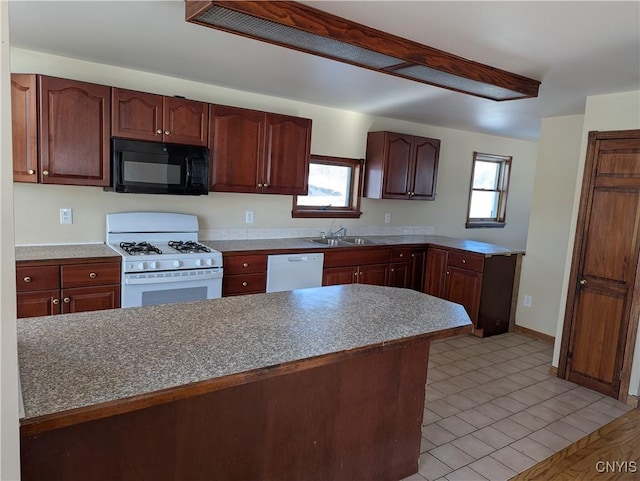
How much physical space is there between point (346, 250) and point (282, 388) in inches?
104

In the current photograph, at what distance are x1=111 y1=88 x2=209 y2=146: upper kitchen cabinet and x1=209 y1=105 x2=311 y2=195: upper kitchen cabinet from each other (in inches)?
4.7

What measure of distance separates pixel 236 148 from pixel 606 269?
3028 millimetres

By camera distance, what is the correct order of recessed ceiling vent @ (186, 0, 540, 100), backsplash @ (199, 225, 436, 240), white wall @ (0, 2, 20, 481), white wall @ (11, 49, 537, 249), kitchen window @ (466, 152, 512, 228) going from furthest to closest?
kitchen window @ (466, 152, 512, 228)
backsplash @ (199, 225, 436, 240)
white wall @ (11, 49, 537, 249)
recessed ceiling vent @ (186, 0, 540, 100)
white wall @ (0, 2, 20, 481)

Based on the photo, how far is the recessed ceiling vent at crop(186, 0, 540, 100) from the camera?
1811 mm

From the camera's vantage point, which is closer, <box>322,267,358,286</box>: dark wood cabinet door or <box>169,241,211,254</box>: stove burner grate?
<box>169,241,211,254</box>: stove burner grate

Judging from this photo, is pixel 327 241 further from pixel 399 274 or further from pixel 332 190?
pixel 399 274

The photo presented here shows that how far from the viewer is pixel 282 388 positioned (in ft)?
5.68

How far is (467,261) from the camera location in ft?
14.9

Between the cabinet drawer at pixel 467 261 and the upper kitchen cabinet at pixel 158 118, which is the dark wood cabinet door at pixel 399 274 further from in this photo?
the upper kitchen cabinet at pixel 158 118

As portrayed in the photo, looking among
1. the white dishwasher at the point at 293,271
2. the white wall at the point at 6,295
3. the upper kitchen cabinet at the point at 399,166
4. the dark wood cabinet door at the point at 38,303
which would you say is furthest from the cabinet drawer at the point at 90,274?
the upper kitchen cabinet at the point at 399,166

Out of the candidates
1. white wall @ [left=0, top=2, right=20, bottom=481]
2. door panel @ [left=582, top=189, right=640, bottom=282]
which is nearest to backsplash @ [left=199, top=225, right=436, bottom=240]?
door panel @ [left=582, top=189, right=640, bottom=282]

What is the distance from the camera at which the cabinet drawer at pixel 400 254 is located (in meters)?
4.68

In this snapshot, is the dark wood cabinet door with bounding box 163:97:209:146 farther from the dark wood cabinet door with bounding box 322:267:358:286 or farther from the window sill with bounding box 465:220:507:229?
the window sill with bounding box 465:220:507:229

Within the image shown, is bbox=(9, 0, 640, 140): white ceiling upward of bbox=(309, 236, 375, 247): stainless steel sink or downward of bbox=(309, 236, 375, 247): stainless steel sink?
upward
